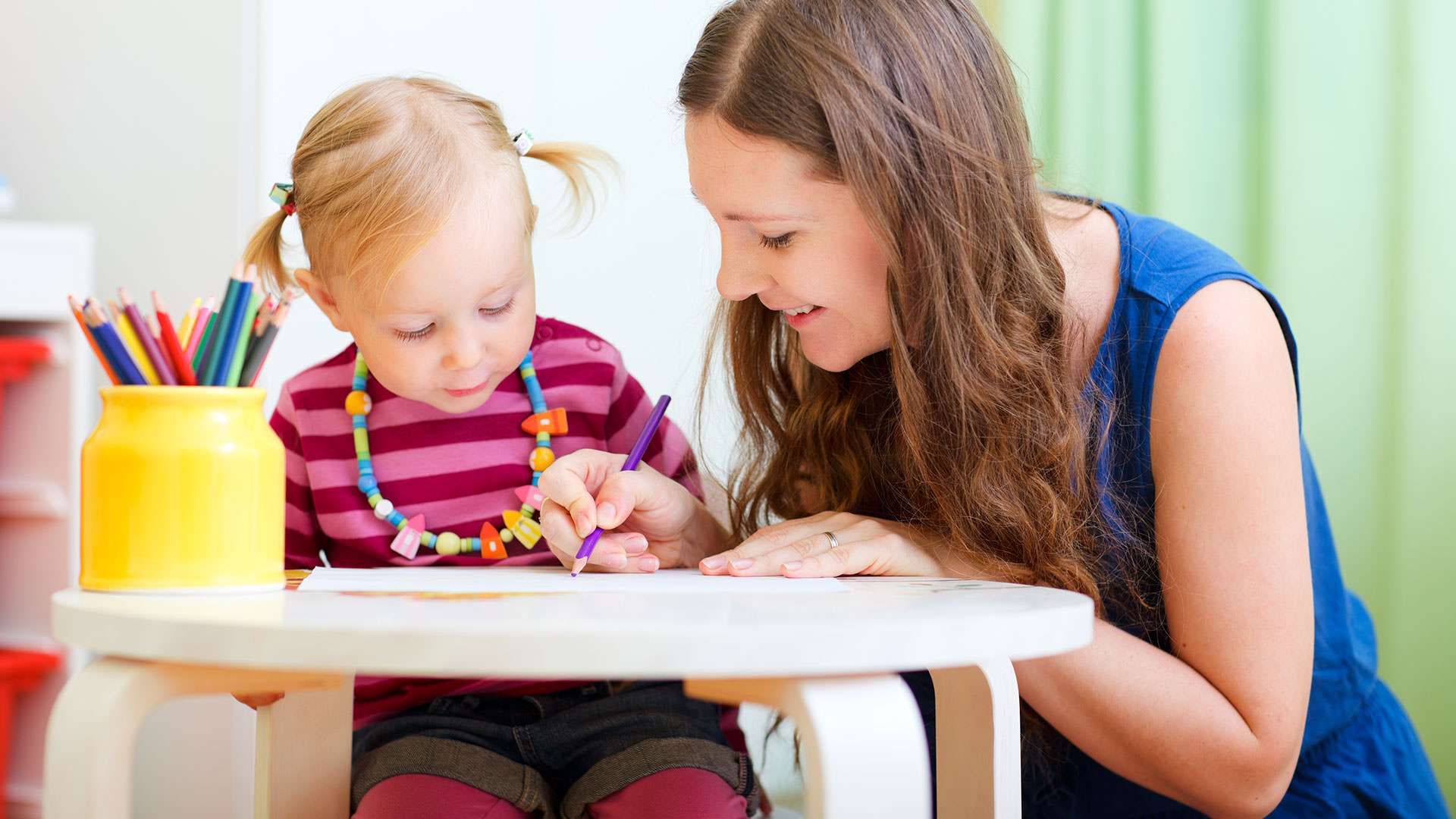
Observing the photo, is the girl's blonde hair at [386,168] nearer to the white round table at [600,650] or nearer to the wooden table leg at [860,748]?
the white round table at [600,650]

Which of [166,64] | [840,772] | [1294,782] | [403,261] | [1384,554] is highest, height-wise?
[166,64]

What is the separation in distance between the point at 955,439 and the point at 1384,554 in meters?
0.80

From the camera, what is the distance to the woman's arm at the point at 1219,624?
2.51ft

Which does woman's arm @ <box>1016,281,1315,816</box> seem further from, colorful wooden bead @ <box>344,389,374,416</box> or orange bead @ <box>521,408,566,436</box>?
colorful wooden bead @ <box>344,389,374,416</box>

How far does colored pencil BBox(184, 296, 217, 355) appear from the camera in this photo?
635mm

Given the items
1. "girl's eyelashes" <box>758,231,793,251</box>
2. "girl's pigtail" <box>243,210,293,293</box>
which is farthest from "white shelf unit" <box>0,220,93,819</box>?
"girl's eyelashes" <box>758,231,793,251</box>

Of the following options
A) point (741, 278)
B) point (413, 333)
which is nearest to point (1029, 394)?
point (741, 278)

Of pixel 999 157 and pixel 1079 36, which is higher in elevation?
pixel 1079 36

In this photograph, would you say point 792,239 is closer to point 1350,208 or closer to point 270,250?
point 270,250

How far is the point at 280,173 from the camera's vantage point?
1.75 metres

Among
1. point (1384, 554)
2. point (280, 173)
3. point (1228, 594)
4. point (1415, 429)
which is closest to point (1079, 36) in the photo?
point (1415, 429)

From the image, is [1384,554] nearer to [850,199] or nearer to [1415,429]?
[1415,429]

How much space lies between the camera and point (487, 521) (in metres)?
1.03

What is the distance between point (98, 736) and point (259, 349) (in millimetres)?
235
